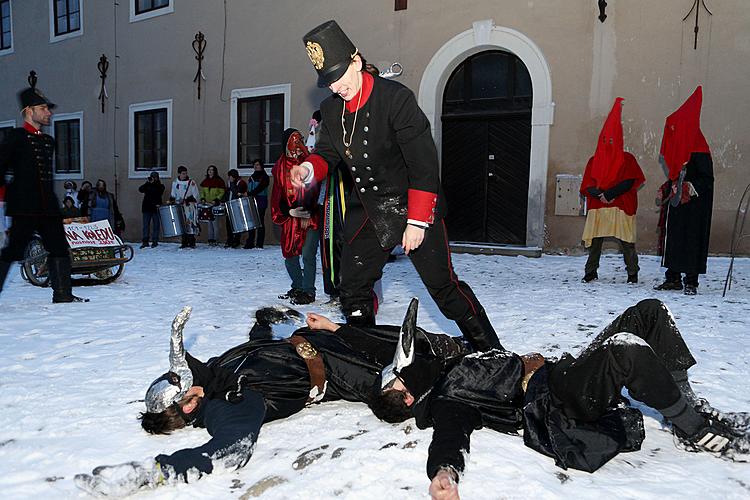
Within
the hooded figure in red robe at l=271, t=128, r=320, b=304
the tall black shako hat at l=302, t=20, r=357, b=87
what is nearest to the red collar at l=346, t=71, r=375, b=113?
the tall black shako hat at l=302, t=20, r=357, b=87

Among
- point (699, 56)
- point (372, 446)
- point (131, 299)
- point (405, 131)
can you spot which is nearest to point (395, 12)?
point (699, 56)

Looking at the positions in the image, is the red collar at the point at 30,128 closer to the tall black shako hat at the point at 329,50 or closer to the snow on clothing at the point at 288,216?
the snow on clothing at the point at 288,216

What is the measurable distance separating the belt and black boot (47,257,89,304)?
4.05 metres

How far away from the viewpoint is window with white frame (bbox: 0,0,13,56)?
717 inches

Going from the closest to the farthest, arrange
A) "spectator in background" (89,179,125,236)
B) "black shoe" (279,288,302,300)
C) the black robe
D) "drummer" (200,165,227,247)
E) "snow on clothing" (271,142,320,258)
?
1. "snow on clothing" (271,142,320,258)
2. "black shoe" (279,288,302,300)
3. the black robe
4. "drummer" (200,165,227,247)
5. "spectator in background" (89,179,125,236)

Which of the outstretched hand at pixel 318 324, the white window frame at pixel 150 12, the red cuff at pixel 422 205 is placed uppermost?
the white window frame at pixel 150 12

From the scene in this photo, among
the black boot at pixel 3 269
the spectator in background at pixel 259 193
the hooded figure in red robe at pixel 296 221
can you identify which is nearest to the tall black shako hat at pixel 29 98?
the black boot at pixel 3 269

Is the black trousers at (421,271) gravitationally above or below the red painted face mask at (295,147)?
below

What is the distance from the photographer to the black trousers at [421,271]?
3.37 meters

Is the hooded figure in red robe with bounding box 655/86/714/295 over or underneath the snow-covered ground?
over

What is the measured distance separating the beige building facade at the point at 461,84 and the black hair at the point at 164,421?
8500mm

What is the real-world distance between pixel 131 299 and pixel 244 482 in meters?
4.37

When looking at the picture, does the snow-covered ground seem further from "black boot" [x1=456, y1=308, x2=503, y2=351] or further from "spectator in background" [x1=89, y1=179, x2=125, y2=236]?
"spectator in background" [x1=89, y1=179, x2=125, y2=236]

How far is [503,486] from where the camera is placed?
222 centimetres
